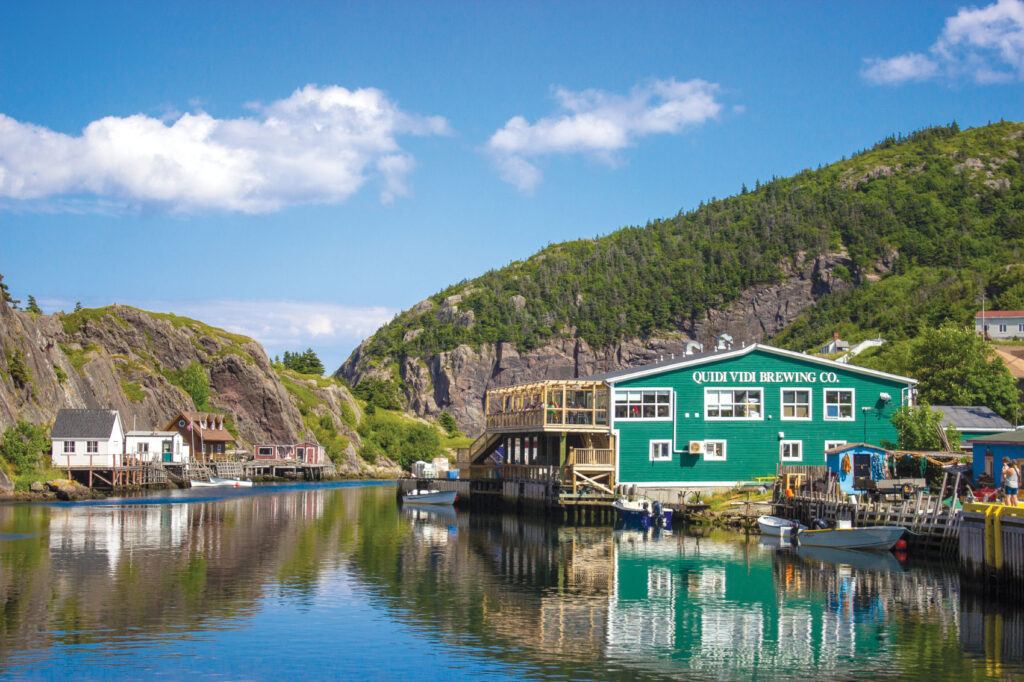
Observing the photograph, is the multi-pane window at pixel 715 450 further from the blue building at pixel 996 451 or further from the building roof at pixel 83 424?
the building roof at pixel 83 424

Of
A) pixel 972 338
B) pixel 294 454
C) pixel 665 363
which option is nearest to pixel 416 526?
pixel 665 363

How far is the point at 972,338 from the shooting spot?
77.6 metres

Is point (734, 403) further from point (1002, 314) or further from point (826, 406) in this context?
point (1002, 314)

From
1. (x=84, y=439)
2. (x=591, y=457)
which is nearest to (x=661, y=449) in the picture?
(x=591, y=457)

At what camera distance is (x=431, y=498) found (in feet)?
236

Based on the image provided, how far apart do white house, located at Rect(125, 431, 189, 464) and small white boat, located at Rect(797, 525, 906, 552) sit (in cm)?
7427

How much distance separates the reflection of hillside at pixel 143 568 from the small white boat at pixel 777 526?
65.5ft

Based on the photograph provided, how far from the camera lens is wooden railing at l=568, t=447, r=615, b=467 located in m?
56.7

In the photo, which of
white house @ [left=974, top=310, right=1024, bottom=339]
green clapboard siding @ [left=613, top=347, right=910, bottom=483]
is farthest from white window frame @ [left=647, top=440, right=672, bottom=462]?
white house @ [left=974, top=310, right=1024, bottom=339]

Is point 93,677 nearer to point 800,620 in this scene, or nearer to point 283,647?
point 283,647

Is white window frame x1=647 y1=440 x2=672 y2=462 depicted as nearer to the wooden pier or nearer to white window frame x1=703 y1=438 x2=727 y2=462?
white window frame x1=703 y1=438 x2=727 y2=462

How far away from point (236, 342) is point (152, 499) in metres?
72.5

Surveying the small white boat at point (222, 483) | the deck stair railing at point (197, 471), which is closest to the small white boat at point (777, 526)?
the small white boat at point (222, 483)

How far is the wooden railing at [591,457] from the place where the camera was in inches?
2232
